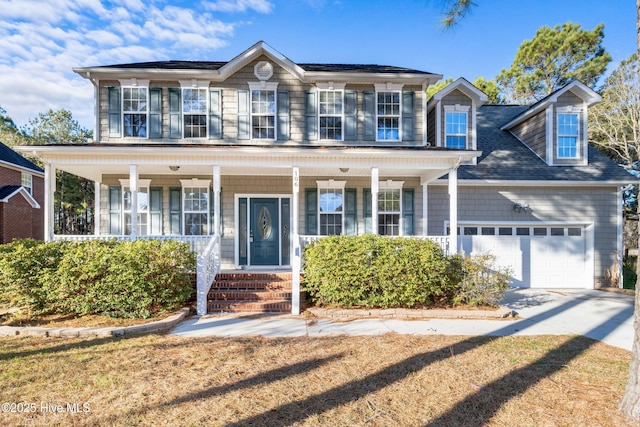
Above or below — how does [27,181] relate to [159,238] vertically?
above

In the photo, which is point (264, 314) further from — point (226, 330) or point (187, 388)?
point (187, 388)

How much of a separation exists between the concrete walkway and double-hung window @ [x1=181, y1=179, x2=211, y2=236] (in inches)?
143

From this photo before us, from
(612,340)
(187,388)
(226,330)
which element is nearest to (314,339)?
(226,330)

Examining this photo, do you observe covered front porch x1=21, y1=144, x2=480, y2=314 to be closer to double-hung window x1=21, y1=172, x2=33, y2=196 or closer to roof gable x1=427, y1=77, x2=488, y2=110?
roof gable x1=427, y1=77, x2=488, y2=110

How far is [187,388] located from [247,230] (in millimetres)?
6191

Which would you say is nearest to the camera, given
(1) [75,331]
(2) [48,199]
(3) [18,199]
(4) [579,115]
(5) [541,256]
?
(1) [75,331]

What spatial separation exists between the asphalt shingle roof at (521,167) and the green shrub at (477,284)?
3616 millimetres

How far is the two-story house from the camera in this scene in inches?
358

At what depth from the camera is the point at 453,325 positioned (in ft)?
19.2

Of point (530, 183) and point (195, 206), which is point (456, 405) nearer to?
point (195, 206)

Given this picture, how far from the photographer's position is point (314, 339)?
4973 millimetres

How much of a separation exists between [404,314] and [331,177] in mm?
4535

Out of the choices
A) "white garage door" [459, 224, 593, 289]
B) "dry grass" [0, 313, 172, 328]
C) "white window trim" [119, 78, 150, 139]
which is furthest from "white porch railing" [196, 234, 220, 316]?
"white garage door" [459, 224, 593, 289]

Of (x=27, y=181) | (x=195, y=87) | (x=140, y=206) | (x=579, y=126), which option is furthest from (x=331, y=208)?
(x=27, y=181)
